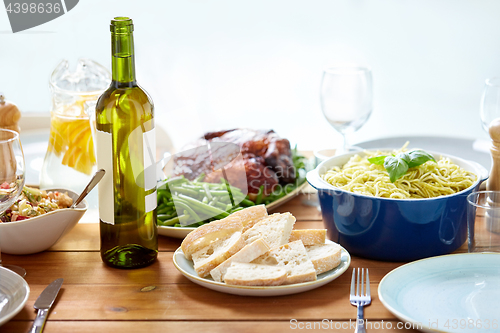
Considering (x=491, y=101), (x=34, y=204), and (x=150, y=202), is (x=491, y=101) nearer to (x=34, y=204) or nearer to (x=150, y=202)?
(x=150, y=202)

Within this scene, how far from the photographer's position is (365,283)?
3.95ft

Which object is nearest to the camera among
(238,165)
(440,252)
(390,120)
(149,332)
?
(149,332)

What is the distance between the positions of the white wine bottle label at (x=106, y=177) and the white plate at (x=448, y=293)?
0.65m

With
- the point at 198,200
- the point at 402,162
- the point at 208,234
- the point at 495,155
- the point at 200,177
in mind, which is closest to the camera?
the point at 208,234

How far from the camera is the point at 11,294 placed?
1.07 m

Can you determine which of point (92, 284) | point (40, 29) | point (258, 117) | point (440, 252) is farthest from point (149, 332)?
point (40, 29)

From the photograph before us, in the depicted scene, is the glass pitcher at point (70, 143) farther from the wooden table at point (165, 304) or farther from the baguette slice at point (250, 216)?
the baguette slice at point (250, 216)

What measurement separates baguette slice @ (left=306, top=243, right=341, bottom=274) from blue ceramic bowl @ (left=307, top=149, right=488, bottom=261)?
91mm

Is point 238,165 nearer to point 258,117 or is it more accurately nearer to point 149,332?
point 149,332

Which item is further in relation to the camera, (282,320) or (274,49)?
(274,49)

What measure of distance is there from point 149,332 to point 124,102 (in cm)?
52

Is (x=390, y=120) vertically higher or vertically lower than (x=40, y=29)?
lower

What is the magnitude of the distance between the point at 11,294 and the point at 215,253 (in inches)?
17.3

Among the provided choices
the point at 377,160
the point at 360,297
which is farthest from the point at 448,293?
the point at 377,160
